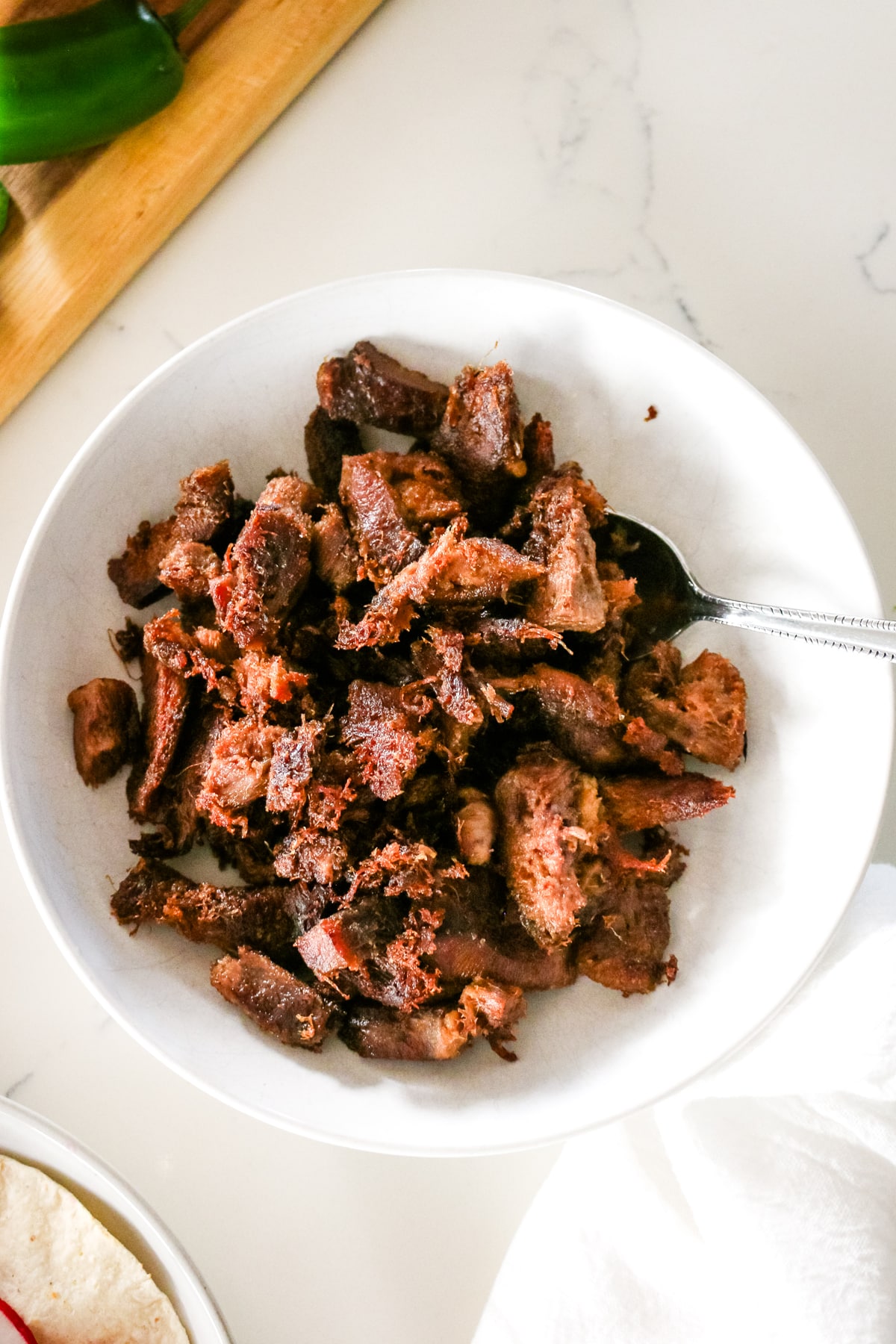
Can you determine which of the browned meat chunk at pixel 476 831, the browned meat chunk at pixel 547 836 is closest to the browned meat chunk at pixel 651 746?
the browned meat chunk at pixel 547 836

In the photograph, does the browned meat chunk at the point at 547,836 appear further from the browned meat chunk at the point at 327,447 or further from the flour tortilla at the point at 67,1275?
the flour tortilla at the point at 67,1275

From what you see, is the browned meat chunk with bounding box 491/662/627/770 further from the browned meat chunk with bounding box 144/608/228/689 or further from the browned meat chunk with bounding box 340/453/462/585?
the browned meat chunk with bounding box 144/608/228/689

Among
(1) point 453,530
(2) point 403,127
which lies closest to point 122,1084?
(1) point 453,530

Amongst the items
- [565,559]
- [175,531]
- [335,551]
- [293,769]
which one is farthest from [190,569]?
[565,559]

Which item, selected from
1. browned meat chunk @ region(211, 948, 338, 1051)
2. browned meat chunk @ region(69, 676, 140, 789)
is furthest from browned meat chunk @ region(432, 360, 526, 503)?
browned meat chunk @ region(211, 948, 338, 1051)

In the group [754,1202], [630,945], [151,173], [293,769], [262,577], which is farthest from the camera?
[151,173]

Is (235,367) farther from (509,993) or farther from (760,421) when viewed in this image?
(509,993)

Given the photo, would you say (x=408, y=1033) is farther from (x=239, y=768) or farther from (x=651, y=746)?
(x=651, y=746)
